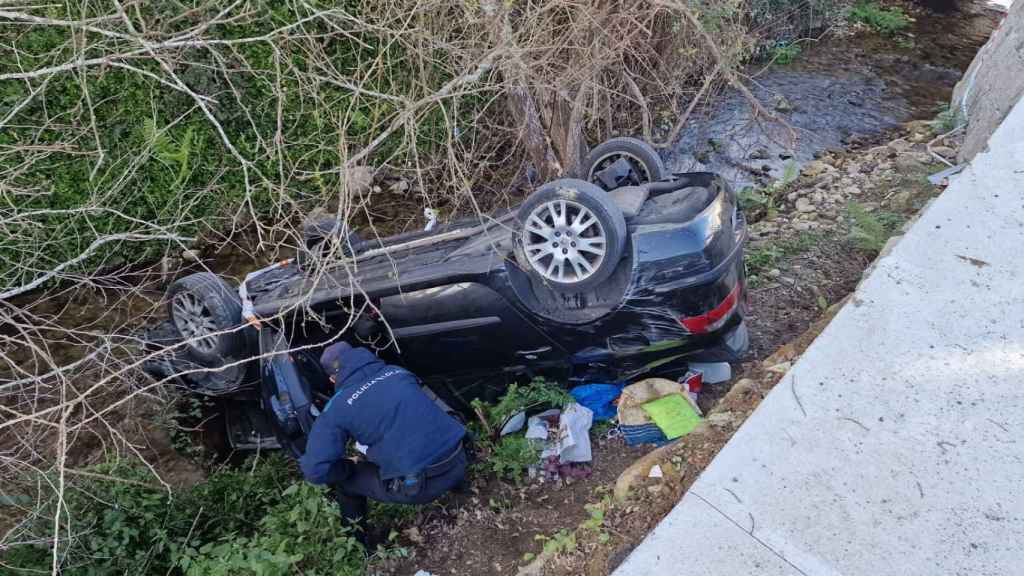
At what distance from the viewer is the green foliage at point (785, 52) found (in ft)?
33.6

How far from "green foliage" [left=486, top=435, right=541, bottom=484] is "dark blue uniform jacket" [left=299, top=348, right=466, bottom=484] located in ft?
1.19

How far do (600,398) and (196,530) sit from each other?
2.52 metres

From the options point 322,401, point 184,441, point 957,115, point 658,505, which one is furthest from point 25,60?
point 957,115

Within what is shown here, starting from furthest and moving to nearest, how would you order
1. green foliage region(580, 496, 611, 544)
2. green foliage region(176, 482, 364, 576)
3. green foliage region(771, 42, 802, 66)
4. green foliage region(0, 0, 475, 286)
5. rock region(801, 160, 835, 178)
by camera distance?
green foliage region(771, 42, 802, 66) → rock region(801, 160, 835, 178) → green foliage region(0, 0, 475, 286) → green foliage region(176, 482, 364, 576) → green foliage region(580, 496, 611, 544)

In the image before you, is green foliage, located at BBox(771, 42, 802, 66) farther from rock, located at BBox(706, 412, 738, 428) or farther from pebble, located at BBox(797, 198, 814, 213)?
rock, located at BBox(706, 412, 738, 428)

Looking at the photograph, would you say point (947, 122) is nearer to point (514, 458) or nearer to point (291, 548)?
point (514, 458)

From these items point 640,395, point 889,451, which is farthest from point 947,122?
point 889,451

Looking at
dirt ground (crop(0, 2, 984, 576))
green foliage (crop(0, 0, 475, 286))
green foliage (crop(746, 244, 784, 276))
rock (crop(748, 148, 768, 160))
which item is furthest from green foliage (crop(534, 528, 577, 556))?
rock (crop(748, 148, 768, 160))

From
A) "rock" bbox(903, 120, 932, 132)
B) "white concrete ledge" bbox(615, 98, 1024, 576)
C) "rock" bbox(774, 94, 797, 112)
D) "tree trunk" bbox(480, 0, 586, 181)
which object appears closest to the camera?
"white concrete ledge" bbox(615, 98, 1024, 576)

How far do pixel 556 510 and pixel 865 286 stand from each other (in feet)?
6.79

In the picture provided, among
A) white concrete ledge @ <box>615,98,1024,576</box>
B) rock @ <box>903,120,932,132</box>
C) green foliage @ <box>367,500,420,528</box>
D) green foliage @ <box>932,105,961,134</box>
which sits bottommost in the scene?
green foliage @ <box>367,500,420,528</box>

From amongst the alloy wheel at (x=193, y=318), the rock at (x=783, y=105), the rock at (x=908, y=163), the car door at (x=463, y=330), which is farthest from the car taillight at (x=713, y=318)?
the rock at (x=783, y=105)

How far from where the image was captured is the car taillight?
12.2 ft

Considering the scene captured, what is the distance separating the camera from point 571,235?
→ 147 inches
